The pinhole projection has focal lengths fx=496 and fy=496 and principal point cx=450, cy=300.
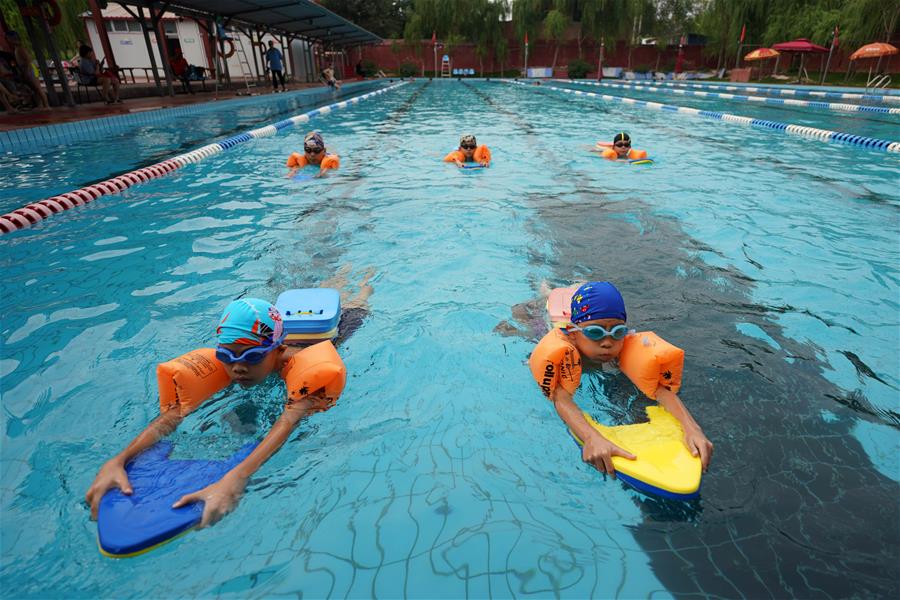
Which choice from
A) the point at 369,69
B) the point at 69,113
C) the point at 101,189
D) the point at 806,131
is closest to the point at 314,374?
the point at 101,189

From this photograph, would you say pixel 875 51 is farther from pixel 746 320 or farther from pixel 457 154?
pixel 746 320

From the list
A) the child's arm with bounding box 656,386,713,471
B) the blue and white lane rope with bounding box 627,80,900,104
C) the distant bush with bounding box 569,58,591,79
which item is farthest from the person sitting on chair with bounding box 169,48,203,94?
the distant bush with bounding box 569,58,591,79

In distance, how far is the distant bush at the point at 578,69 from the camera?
39.3m

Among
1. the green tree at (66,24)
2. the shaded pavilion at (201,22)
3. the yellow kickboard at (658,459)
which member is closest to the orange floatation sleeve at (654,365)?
the yellow kickboard at (658,459)

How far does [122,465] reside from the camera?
87.4 inches

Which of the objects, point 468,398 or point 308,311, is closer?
point 468,398

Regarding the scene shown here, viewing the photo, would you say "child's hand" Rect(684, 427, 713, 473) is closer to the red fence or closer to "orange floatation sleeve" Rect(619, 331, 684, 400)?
"orange floatation sleeve" Rect(619, 331, 684, 400)

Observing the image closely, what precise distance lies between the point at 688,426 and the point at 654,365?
348 millimetres

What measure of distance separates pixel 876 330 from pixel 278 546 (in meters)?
4.18

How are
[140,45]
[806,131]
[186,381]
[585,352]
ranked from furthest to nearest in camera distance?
[140,45]
[806,131]
[585,352]
[186,381]

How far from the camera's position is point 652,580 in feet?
6.26

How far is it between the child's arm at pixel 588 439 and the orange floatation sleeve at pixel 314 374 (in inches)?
46.6

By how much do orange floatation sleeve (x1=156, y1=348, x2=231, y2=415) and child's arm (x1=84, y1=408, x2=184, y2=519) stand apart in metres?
0.07

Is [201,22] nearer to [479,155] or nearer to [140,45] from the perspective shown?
[479,155]
